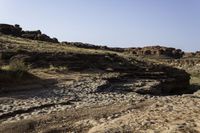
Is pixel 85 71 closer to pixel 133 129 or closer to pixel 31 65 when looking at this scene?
pixel 31 65

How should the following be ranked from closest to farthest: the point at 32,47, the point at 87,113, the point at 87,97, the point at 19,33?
the point at 87,113
the point at 87,97
the point at 32,47
the point at 19,33

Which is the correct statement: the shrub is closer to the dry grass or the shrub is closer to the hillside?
the hillside

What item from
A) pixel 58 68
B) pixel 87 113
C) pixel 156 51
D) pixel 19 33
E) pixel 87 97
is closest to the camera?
pixel 87 113

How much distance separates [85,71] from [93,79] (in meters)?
4.81

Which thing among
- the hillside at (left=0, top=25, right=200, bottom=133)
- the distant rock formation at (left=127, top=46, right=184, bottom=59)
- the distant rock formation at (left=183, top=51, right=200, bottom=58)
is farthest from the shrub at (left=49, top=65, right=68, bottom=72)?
the distant rock formation at (left=183, top=51, right=200, bottom=58)

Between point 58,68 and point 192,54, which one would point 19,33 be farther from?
point 58,68

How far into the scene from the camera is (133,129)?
11680 millimetres

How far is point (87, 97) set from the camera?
63.4 feet

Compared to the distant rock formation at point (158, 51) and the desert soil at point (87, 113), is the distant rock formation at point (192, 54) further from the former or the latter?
the desert soil at point (87, 113)

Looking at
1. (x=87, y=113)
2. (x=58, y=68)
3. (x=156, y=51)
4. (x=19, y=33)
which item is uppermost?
(x=19, y=33)

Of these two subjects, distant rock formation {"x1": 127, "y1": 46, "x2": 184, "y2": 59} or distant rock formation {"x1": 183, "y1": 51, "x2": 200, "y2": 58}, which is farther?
distant rock formation {"x1": 183, "y1": 51, "x2": 200, "y2": 58}

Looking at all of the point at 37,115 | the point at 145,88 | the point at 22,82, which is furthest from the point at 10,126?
the point at 145,88

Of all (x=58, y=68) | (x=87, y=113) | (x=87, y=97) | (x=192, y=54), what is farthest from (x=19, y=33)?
(x=87, y=113)

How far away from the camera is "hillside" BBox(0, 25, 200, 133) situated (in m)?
12.6
